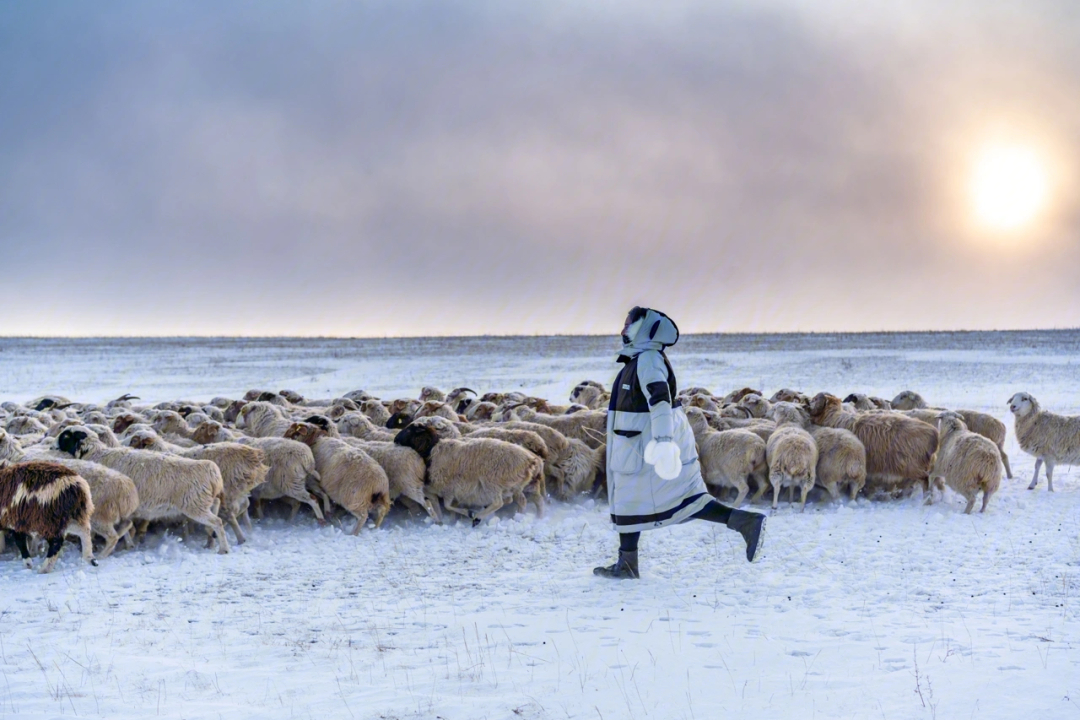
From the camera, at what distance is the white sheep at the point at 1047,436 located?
1126 cm

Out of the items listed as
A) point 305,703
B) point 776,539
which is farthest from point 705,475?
point 305,703

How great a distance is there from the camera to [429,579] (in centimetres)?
739

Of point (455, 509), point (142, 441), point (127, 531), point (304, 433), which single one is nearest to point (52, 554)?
point (127, 531)

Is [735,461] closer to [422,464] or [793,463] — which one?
[793,463]

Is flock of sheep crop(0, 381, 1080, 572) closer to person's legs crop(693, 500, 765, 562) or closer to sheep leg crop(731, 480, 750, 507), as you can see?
sheep leg crop(731, 480, 750, 507)

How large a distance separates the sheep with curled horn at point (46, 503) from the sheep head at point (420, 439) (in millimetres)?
3388

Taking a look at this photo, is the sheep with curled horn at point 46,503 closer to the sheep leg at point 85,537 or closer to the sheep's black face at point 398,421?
the sheep leg at point 85,537

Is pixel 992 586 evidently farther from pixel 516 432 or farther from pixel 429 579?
pixel 516 432

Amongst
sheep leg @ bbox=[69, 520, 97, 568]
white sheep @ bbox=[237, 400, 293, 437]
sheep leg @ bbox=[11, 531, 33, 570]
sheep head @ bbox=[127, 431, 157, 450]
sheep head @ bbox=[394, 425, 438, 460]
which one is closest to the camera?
sheep leg @ bbox=[69, 520, 97, 568]

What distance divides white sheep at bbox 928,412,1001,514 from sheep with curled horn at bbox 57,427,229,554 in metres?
7.98

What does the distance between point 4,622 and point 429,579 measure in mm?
3146

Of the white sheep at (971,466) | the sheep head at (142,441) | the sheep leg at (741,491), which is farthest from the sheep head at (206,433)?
the white sheep at (971,466)

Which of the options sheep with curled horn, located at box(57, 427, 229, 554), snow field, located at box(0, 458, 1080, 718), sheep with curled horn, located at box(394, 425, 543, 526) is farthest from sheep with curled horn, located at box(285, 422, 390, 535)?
sheep with curled horn, located at box(57, 427, 229, 554)

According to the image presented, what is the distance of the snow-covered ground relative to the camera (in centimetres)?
473
